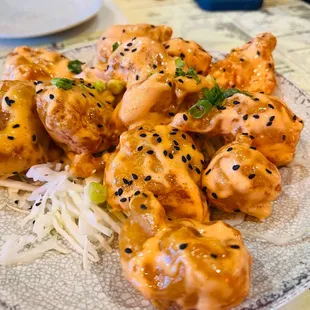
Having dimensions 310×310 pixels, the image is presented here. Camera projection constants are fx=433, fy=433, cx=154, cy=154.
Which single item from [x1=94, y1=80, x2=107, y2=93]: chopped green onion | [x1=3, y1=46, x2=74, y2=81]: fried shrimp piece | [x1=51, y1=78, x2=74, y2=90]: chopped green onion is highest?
[x1=51, y1=78, x2=74, y2=90]: chopped green onion

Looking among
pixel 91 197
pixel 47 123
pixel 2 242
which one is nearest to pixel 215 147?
pixel 91 197

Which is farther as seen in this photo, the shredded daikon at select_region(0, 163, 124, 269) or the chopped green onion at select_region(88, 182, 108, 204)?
the chopped green onion at select_region(88, 182, 108, 204)

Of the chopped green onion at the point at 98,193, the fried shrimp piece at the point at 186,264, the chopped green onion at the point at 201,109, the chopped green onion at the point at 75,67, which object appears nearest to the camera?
the fried shrimp piece at the point at 186,264

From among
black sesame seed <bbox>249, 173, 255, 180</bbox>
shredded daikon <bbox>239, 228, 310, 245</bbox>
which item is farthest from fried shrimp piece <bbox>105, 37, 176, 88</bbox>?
shredded daikon <bbox>239, 228, 310, 245</bbox>

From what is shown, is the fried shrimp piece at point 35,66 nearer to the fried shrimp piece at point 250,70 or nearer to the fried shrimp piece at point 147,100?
the fried shrimp piece at point 147,100

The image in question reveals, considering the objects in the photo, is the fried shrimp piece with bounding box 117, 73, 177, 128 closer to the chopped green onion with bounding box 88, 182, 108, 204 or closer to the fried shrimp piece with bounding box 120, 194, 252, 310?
the chopped green onion with bounding box 88, 182, 108, 204

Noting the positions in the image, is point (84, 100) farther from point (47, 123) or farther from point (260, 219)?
point (260, 219)

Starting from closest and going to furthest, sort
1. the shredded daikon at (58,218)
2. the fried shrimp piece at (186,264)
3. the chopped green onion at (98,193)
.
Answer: the fried shrimp piece at (186,264) → the shredded daikon at (58,218) → the chopped green onion at (98,193)

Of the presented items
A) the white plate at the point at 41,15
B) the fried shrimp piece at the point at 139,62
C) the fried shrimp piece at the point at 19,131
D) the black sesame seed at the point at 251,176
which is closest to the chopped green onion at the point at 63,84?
the fried shrimp piece at the point at 19,131
